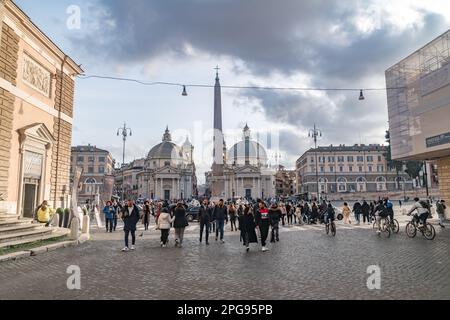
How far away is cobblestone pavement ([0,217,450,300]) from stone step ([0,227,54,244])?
71.1 inches

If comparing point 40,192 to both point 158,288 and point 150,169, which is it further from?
point 150,169

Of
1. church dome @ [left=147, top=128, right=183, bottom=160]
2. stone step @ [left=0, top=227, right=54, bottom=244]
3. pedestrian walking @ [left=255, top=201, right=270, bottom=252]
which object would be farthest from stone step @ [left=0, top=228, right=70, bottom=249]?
church dome @ [left=147, top=128, right=183, bottom=160]

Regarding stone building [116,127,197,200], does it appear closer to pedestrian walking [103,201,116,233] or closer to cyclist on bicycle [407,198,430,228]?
pedestrian walking [103,201,116,233]

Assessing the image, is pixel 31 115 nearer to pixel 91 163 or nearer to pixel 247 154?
pixel 91 163

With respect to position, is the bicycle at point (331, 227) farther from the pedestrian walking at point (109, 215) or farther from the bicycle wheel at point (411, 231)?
the pedestrian walking at point (109, 215)

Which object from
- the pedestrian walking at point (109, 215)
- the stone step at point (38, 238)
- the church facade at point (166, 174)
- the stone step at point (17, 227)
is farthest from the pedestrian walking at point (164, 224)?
the church facade at point (166, 174)

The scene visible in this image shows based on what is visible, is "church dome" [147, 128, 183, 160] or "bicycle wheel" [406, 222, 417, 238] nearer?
"bicycle wheel" [406, 222, 417, 238]

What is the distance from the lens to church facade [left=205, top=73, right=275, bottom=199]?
325 ft

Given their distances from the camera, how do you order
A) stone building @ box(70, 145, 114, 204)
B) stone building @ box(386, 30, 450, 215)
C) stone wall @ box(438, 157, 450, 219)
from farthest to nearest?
1. stone building @ box(70, 145, 114, 204)
2. stone wall @ box(438, 157, 450, 219)
3. stone building @ box(386, 30, 450, 215)

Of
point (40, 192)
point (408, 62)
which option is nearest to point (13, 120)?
point (40, 192)

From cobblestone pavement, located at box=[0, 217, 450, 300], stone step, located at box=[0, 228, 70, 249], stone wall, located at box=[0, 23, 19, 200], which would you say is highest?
stone wall, located at box=[0, 23, 19, 200]

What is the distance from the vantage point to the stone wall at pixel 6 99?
49.9 feet

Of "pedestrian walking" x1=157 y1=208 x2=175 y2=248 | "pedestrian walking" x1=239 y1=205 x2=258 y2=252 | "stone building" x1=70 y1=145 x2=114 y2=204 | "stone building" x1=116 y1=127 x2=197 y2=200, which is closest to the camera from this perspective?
"pedestrian walking" x1=239 y1=205 x2=258 y2=252

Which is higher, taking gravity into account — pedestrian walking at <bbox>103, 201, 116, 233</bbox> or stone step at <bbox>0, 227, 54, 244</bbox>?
pedestrian walking at <bbox>103, 201, 116, 233</bbox>
